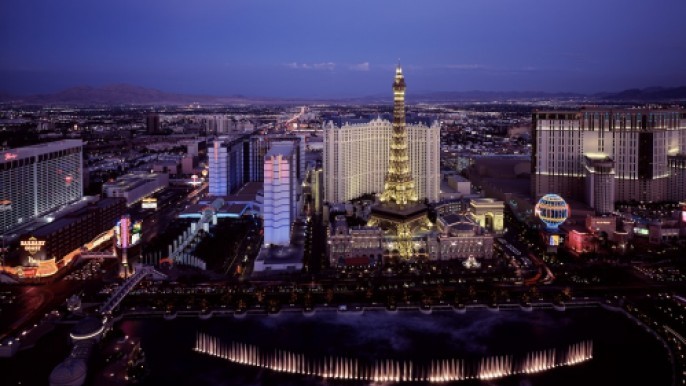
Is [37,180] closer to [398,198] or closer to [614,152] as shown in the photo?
[398,198]

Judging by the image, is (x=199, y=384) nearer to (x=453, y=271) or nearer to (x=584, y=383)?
(x=584, y=383)

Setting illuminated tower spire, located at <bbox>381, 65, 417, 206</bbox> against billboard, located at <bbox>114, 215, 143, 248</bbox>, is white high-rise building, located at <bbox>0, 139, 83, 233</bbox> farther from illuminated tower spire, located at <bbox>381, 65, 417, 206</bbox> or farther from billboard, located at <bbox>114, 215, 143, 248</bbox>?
illuminated tower spire, located at <bbox>381, 65, 417, 206</bbox>

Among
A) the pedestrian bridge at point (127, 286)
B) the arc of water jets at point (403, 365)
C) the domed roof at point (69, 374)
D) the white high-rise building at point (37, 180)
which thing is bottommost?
the arc of water jets at point (403, 365)

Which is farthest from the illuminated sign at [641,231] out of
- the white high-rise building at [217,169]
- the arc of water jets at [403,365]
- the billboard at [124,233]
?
the white high-rise building at [217,169]

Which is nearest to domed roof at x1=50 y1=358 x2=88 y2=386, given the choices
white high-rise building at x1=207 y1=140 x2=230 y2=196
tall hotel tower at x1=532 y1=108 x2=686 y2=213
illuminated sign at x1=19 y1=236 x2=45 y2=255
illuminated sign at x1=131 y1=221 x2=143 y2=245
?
illuminated sign at x1=19 y1=236 x2=45 y2=255

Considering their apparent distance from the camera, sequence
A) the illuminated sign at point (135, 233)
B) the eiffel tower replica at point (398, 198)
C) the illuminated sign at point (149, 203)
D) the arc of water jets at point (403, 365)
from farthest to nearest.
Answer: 1. the illuminated sign at point (149, 203)
2. the eiffel tower replica at point (398, 198)
3. the illuminated sign at point (135, 233)
4. the arc of water jets at point (403, 365)

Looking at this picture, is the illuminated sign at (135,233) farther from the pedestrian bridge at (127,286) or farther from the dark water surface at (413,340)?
the dark water surface at (413,340)

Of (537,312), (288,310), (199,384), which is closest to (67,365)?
(199,384)
